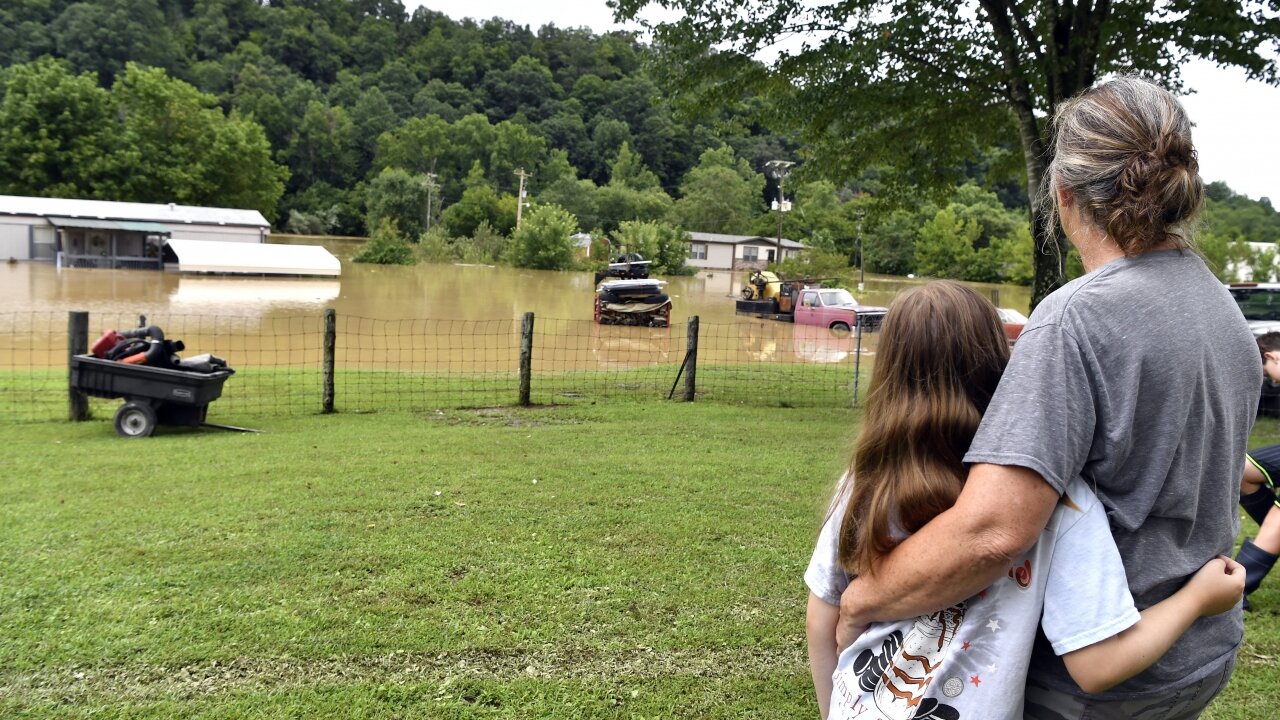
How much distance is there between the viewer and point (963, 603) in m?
1.51

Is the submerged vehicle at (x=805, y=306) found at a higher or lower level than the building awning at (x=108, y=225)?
lower

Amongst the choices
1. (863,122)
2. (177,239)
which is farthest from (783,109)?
(177,239)

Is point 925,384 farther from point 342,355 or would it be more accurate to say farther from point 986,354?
point 342,355

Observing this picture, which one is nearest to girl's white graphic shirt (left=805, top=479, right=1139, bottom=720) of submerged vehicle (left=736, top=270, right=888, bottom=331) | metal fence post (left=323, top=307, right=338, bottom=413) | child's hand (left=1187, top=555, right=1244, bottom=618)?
child's hand (left=1187, top=555, right=1244, bottom=618)

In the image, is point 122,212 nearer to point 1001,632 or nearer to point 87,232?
point 87,232

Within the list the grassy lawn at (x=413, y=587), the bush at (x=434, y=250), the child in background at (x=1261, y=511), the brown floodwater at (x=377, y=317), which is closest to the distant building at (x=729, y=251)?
the bush at (x=434, y=250)

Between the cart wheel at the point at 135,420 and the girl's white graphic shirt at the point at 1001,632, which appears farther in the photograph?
the cart wheel at the point at 135,420

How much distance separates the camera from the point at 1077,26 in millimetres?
9273

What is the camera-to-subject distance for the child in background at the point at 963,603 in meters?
1.40

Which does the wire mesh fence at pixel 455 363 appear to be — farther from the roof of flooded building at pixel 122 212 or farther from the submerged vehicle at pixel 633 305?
the roof of flooded building at pixel 122 212

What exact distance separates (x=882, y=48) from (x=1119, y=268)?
30.8ft

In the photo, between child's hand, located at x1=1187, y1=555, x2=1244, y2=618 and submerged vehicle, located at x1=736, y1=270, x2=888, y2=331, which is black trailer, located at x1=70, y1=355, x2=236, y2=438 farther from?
submerged vehicle, located at x1=736, y1=270, x2=888, y2=331

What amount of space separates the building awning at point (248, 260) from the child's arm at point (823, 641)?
44.5 m

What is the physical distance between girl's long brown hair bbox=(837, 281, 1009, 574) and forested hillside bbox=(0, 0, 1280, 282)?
34.9ft
